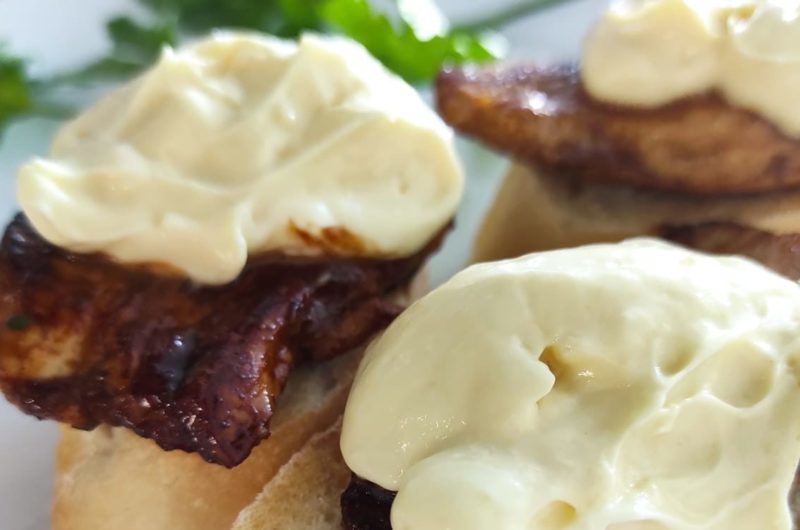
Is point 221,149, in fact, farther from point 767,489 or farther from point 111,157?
point 767,489

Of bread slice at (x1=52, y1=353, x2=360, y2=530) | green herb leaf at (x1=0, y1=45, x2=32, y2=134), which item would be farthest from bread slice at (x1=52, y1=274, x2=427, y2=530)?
green herb leaf at (x1=0, y1=45, x2=32, y2=134)

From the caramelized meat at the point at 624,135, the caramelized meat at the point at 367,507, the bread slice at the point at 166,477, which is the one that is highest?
the caramelized meat at the point at 624,135

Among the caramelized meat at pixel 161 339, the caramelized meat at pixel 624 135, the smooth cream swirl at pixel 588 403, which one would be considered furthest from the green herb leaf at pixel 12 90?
the smooth cream swirl at pixel 588 403

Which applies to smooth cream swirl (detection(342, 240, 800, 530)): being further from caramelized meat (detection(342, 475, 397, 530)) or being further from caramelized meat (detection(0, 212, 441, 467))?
caramelized meat (detection(0, 212, 441, 467))

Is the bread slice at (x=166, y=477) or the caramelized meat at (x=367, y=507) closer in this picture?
the caramelized meat at (x=367, y=507)

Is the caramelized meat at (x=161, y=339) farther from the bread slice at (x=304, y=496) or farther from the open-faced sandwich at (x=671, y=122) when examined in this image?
the open-faced sandwich at (x=671, y=122)

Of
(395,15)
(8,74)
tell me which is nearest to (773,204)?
(395,15)

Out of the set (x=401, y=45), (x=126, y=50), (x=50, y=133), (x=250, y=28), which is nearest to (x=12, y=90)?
(x=50, y=133)
